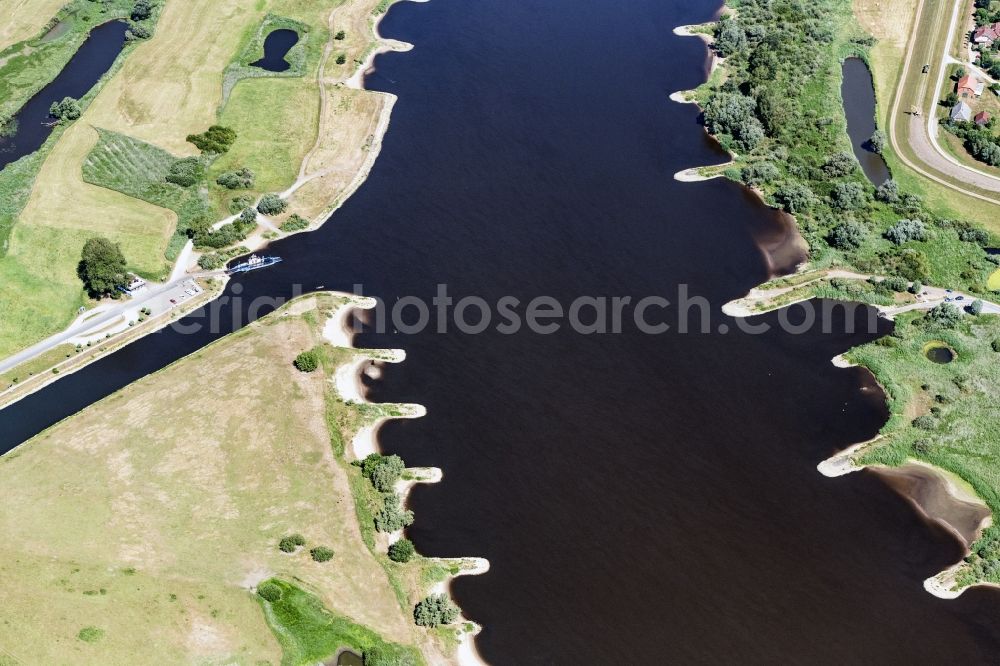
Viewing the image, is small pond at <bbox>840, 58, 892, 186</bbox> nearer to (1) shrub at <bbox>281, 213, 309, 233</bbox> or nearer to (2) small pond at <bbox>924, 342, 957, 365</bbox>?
(2) small pond at <bbox>924, 342, 957, 365</bbox>

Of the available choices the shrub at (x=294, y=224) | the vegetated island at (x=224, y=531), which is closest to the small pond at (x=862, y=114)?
the vegetated island at (x=224, y=531)

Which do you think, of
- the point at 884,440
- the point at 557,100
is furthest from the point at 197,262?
the point at 884,440

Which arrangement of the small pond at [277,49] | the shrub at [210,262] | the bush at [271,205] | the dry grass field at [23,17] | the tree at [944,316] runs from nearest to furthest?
the tree at [944,316] < the shrub at [210,262] < the bush at [271,205] < the small pond at [277,49] < the dry grass field at [23,17]

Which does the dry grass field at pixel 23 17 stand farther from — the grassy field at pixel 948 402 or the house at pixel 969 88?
the house at pixel 969 88

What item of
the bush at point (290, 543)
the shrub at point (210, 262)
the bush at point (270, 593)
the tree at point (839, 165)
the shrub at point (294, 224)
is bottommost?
the bush at point (270, 593)

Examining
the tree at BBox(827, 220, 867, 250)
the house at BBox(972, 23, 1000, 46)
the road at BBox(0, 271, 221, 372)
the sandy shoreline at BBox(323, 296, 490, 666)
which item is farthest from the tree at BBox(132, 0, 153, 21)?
the house at BBox(972, 23, 1000, 46)

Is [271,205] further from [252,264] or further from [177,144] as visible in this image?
[177,144]
